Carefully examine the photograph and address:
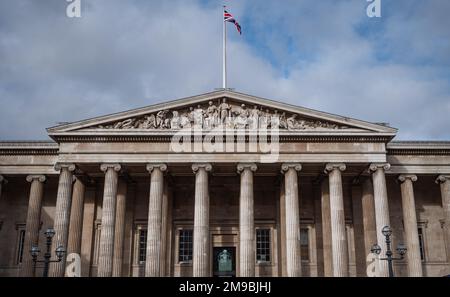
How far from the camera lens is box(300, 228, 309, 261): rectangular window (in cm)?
3547

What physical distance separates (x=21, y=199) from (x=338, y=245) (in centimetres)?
2272

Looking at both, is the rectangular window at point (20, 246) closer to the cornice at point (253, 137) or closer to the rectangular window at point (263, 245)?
the cornice at point (253, 137)

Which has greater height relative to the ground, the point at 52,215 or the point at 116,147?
the point at 116,147

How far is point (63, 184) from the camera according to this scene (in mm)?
31844

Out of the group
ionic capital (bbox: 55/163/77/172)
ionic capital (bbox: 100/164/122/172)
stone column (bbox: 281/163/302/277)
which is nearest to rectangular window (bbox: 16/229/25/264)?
ionic capital (bbox: 55/163/77/172)

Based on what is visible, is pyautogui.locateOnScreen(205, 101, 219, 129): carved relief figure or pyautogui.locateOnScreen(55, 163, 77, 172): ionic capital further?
pyautogui.locateOnScreen(205, 101, 219, 129): carved relief figure

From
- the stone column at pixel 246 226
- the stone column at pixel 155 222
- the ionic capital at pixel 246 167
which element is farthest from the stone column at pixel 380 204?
the stone column at pixel 155 222

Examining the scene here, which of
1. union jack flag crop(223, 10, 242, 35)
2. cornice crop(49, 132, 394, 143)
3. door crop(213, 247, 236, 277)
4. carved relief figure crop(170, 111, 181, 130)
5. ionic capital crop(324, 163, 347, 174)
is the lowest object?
door crop(213, 247, 236, 277)

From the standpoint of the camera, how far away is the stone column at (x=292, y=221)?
1204 inches

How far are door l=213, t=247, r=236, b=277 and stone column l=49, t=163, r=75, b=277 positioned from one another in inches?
397

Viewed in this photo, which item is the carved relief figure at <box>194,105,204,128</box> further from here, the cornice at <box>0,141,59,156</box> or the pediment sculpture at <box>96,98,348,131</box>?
the cornice at <box>0,141,59,156</box>

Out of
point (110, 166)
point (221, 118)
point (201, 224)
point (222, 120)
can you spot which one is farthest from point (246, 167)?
point (110, 166)
